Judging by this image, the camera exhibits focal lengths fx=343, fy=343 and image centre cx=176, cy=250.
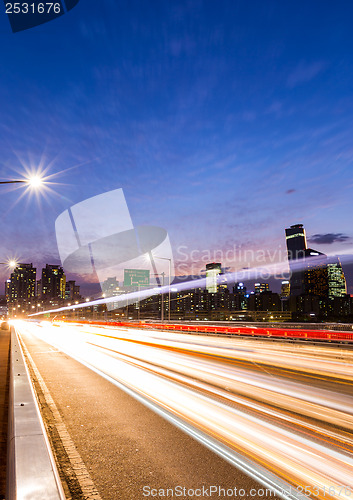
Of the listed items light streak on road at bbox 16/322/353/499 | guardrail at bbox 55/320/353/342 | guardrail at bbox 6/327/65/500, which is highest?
guardrail at bbox 6/327/65/500

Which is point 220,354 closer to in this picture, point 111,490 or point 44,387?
point 44,387

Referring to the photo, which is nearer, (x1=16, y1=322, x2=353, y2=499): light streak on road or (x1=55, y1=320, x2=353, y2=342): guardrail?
(x1=16, y1=322, x2=353, y2=499): light streak on road

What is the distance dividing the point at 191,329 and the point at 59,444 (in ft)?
129

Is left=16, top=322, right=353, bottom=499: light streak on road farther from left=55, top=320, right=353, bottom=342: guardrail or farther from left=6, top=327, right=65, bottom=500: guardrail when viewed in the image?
left=55, top=320, right=353, bottom=342: guardrail

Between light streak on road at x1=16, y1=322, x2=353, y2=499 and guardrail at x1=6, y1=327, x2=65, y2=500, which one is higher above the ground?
guardrail at x1=6, y1=327, x2=65, y2=500

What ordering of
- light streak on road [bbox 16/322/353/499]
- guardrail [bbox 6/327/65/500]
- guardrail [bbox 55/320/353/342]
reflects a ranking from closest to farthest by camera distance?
guardrail [bbox 6/327/65/500], light streak on road [bbox 16/322/353/499], guardrail [bbox 55/320/353/342]

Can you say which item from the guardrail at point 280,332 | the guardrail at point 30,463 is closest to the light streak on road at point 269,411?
the guardrail at point 30,463

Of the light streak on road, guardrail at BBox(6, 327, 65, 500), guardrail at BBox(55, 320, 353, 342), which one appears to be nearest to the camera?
guardrail at BBox(6, 327, 65, 500)

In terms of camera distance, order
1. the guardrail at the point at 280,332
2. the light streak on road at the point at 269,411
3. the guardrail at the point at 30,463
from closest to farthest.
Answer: the guardrail at the point at 30,463 → the light streak on road at the point at 269,411 → the guardrail at the point at 280,332

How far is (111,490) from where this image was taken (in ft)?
14.3

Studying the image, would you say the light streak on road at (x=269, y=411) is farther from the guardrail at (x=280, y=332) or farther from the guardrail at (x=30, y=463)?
the guardrail at (x=280, y=332)

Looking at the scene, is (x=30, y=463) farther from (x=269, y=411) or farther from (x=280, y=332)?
(x=280, y=332)

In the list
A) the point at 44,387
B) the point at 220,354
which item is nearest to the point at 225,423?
the point at 44,387

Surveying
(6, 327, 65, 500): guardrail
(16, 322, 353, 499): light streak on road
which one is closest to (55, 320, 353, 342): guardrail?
(16, 322, 353, 499): light streak on road
